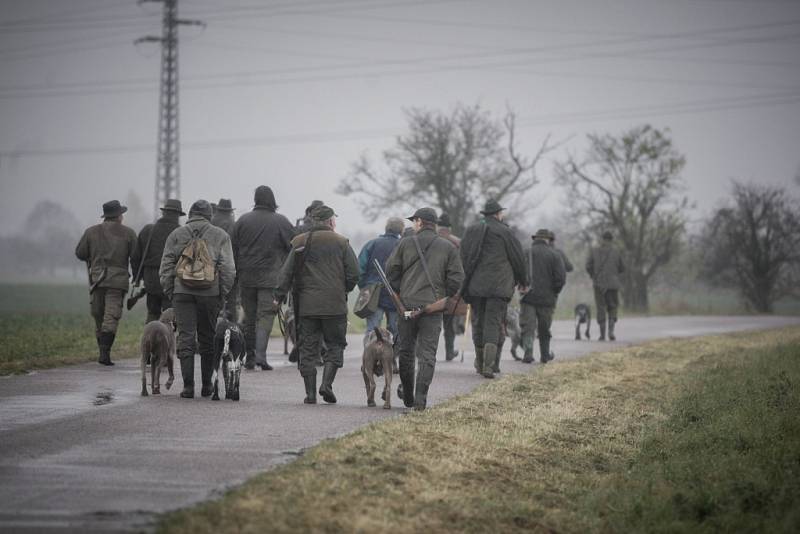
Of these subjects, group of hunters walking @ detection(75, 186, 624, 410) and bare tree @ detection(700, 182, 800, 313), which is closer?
group of hunters walking @ detection(75, 186, 624, 410)

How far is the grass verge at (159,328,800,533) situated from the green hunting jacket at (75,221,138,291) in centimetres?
568

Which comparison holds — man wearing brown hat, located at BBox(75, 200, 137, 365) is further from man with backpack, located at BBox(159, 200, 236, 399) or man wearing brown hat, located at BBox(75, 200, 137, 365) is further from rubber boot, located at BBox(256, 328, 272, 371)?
man with backpack, located at BBox(159, 200, 236, 399)

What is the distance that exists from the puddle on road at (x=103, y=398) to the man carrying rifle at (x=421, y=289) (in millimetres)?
3094

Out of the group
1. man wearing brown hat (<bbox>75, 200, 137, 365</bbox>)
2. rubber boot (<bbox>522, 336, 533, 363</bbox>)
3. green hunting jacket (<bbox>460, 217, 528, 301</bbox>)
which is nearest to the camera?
green hunting jacket (<bbox>460, 217, 528, 301</bbox>)

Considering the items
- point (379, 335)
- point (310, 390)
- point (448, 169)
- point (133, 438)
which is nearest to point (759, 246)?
point (448, 169)

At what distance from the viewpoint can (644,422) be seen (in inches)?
474

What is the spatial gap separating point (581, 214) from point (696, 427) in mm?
45380

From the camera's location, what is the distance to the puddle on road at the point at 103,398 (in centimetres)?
1176

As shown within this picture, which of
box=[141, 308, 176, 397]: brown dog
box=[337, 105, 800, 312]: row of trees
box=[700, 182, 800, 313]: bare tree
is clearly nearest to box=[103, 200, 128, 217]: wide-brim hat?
box=[141, 308, 176, 397]: brown dog

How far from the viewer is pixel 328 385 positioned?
486 inches

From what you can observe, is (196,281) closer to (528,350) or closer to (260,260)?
(260,260)

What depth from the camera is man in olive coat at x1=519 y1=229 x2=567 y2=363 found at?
752 inches

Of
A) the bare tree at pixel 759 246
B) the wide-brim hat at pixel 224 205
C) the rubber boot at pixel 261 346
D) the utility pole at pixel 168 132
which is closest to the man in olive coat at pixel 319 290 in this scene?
the rubber boot at pixel 261 346

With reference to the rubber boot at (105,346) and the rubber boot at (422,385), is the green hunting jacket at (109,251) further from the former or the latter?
the rubber boot at (422,385)
